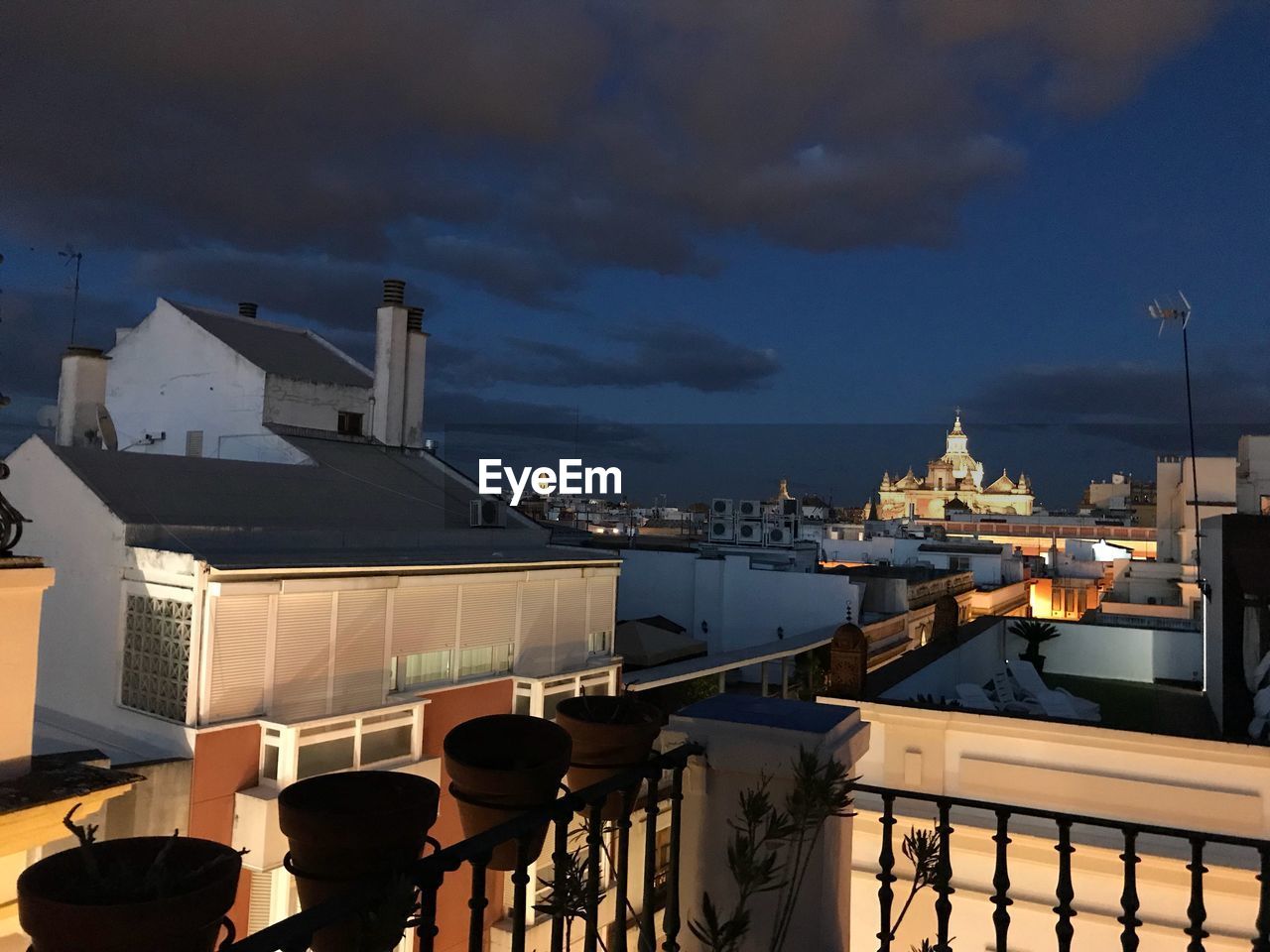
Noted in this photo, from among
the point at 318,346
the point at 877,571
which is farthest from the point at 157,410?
the point at 877,571

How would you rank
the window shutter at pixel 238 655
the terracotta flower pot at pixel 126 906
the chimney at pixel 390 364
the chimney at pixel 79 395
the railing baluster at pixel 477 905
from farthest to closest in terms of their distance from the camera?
the chimney at pixel 390 364 < the chimney at pixel 79 395 < the window shutter at pixel 238 655 < the railing baluster at pixel 477 905 < the terracotta flower pot at pixel 126 906

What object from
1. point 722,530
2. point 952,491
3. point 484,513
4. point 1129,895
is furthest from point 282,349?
point 952,491

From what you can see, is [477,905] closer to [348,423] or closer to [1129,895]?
[1129,895]

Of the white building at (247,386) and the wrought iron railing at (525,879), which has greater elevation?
the white building at (247,386)

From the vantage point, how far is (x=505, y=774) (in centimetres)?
265

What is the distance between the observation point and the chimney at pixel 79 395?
1362 centimetres

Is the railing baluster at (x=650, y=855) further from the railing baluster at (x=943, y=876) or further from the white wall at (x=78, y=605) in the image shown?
the white wall at (x=78, y=605)

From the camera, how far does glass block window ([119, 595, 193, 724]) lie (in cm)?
902

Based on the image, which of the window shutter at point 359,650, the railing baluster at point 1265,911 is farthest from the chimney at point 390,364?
the railing baluster at point 1265,911

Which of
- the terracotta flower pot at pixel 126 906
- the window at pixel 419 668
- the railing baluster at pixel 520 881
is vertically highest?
the terracotta flower pot at pixel 126 906

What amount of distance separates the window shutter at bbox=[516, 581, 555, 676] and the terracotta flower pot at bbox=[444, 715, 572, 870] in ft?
32.0

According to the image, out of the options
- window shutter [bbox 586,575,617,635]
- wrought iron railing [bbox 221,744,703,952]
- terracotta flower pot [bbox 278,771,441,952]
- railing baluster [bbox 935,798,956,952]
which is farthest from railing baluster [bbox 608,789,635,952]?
window shutter [bbox 586,575,617,635]

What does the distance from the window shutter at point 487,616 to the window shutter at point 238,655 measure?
288 centimetres

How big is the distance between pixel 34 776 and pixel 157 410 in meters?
12.4
